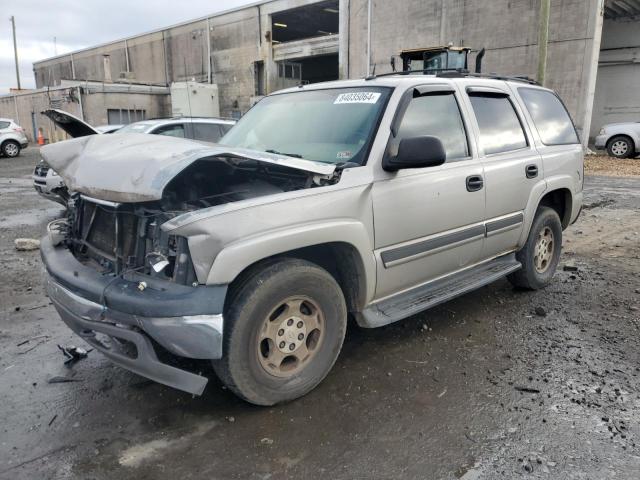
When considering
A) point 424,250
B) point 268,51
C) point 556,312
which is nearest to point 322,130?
point 424,250

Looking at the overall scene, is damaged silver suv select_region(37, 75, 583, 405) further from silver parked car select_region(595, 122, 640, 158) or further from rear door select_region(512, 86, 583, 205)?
silver parked car select_region(595, 122, 640, 158)

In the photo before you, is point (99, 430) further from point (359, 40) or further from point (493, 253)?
point (359, 40)

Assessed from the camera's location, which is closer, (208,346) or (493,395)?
(208,346)

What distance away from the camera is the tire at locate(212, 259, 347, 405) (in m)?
2.63

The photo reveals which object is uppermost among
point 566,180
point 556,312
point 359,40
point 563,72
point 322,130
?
point 359,40

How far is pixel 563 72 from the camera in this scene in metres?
19.2

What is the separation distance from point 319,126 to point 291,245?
1.23 meters

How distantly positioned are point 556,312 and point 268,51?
30.4 meters

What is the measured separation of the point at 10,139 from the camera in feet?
72.0

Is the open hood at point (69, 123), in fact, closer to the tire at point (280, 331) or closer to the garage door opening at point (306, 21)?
the tire at point (280, 331)

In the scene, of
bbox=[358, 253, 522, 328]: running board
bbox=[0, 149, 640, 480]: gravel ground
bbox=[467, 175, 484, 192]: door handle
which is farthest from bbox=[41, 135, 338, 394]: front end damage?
bbox=[467, 175, 484, 192]: door handle

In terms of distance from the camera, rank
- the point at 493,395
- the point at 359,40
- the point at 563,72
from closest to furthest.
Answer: the point at 493,395 → the point at 563,72 → the point at 359,40

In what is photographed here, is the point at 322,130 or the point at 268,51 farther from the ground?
the point at 268,51

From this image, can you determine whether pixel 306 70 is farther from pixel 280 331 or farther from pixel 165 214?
pixel 280 331
